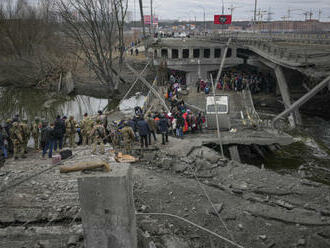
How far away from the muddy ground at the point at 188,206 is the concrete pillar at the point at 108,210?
919 millimetres

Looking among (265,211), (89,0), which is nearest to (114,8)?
(89,0)

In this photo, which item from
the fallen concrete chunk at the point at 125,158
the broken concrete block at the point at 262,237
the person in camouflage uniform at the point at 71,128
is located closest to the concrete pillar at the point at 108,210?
the broken concrete block at the point at 262,237

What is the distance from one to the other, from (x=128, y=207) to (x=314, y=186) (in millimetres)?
6974

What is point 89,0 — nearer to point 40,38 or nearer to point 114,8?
point 114,8

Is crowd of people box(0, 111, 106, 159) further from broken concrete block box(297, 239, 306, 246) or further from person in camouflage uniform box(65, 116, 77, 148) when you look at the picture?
broken concrete block box(297, 239, 306, 246)

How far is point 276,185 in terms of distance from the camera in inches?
396

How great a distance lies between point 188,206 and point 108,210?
135 inches

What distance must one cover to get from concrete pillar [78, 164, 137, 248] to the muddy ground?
36.2 inches

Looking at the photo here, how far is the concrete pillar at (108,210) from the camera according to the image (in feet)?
18.4

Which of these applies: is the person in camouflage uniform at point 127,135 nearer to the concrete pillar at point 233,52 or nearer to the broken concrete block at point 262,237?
the broken concrete block at point 262,237

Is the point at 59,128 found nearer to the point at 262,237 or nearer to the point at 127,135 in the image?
the point at 127,135

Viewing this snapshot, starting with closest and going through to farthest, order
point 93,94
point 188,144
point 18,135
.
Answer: point 18,135
point 188,144
point 93,94

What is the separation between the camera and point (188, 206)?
28.3 ft

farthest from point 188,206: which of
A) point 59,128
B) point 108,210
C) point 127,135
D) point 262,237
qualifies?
point 59,128
